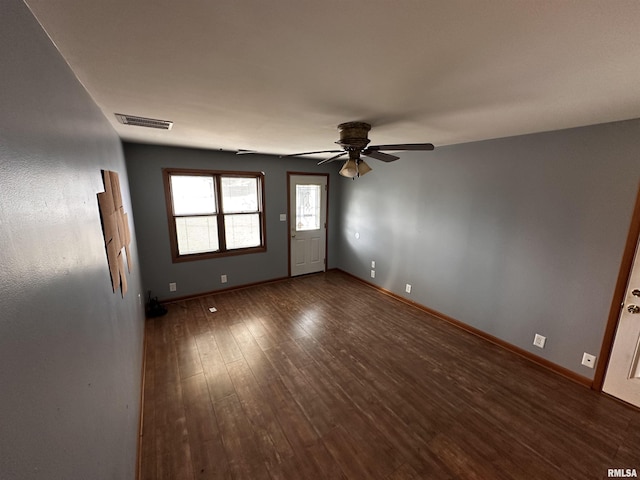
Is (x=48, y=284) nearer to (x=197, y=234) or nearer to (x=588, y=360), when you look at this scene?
(x=197, y=234)

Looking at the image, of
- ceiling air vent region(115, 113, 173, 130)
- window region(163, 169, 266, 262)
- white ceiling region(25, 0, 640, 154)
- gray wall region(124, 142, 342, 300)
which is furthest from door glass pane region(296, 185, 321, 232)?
white ceiling region(25, 0, 640, 154)

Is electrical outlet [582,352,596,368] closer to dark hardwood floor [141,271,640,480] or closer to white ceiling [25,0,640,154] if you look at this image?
dark hardwood floor [141,271,640,480]

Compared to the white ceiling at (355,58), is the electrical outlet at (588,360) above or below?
below

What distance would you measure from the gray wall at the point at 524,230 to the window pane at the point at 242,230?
235 cm

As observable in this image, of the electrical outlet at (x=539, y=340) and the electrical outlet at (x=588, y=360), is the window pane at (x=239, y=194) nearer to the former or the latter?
the electrical outlet at (x=539, y=340)

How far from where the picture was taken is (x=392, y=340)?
3010mm

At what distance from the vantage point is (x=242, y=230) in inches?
171

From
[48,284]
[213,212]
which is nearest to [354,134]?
[48,284]

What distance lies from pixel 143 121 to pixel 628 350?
4514mm

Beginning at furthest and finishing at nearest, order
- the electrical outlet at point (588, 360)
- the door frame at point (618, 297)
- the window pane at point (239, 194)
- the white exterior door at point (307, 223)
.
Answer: the white exterior door at point (307, 223) < the window pane at point (239, 194) < the electrical outlet at point (588, 360) < the door frame at point (618, 297)

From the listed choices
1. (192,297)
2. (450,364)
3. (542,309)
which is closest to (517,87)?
(542,309)

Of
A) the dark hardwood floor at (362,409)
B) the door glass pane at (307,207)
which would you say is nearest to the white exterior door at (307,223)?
the door glass pane at (307,207)

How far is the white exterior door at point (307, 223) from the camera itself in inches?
188

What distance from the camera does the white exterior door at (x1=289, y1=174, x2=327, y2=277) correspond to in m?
4.78
